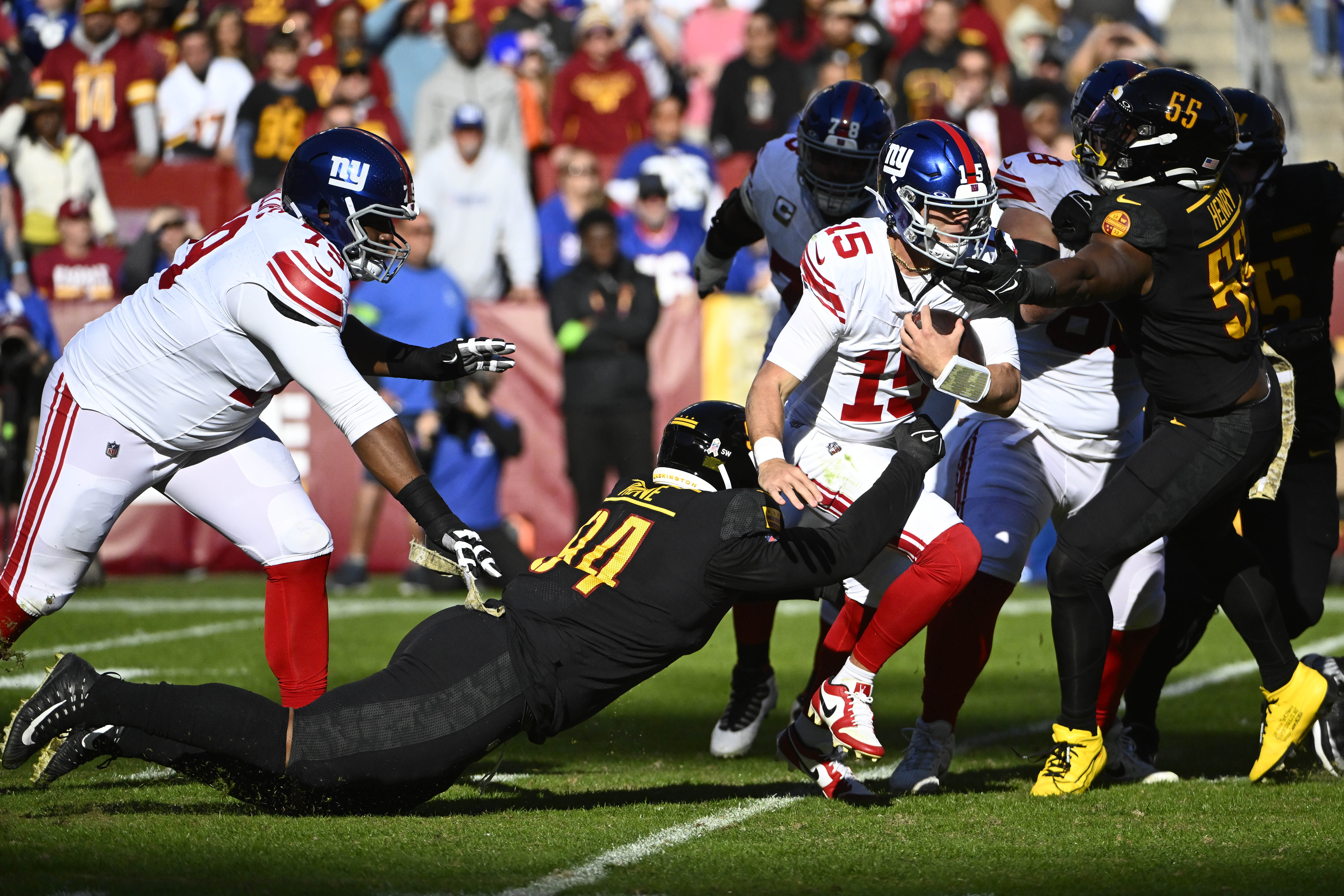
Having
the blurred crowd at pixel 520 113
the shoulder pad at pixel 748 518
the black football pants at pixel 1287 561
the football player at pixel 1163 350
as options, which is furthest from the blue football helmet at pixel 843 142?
the blurred crowd at pixel 520 113

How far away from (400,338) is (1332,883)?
759 centimetres

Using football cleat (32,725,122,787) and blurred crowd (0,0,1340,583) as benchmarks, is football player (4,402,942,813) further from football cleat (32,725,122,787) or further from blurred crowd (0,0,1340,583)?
blurred crowd (0,0,1340,583)

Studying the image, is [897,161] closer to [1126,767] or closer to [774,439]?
[774,439]

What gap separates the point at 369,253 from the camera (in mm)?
4734

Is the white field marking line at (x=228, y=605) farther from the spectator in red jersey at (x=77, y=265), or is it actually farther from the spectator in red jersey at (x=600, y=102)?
the spectator in red jersey at (x=600, y=102)

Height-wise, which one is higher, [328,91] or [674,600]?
[328,91]

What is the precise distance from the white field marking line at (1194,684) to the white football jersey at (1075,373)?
136 centimetres

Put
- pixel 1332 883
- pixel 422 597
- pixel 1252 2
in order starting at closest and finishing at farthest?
pixel 1332 883, pixel 422 597, pixel 1252 2

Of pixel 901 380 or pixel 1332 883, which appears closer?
pixel 1332 883

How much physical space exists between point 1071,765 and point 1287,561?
1.37 m

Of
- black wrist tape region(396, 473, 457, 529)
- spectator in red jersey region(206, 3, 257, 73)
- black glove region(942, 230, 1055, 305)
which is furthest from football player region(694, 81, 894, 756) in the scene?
spectator in red jersey region(206, 3, 257, 73)

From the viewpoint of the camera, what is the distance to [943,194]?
181 inches

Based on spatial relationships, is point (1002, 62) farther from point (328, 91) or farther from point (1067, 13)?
point (328, 91)

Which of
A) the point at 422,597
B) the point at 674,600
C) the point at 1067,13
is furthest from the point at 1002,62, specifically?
the point at 674,600
